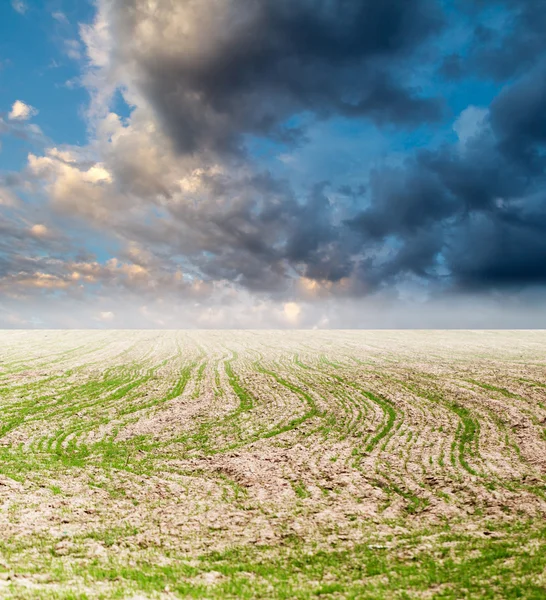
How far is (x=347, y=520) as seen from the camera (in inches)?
384

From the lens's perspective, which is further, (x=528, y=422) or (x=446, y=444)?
(x=528, y=422)

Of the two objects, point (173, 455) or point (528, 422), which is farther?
point (528, 422)

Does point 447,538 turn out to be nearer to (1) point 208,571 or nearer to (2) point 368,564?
(2) point 368,564

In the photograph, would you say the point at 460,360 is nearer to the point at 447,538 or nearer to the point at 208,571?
the point at 447,538

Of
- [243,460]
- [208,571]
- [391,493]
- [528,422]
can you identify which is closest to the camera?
[208,571]

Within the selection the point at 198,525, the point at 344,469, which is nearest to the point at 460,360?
the point at 344,469

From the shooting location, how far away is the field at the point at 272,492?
7461mm

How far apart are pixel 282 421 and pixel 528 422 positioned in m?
11.6

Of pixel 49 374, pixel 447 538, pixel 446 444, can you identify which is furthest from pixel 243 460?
pixel 49 374

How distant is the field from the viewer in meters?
7.46

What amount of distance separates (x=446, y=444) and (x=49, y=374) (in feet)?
92.0

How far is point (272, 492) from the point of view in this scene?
37.5 ft

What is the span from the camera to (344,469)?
13000 millimetres

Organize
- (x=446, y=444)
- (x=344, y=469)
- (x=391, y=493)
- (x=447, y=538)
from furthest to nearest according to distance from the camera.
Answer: (x=446, y=444)
(x=344, y=469)
(x=391, y=493)
(x=447, y=538)
